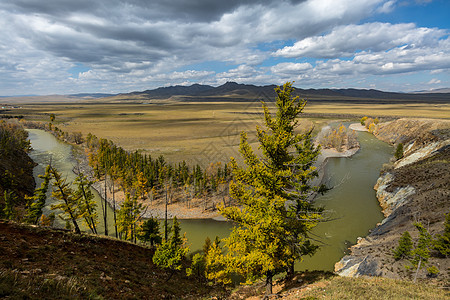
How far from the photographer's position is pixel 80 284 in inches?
496

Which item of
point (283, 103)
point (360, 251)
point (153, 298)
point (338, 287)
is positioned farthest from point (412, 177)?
point (153, 298)

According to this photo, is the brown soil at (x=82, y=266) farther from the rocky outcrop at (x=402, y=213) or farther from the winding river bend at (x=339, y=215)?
the rocky outcrop at (x=402, y=213)

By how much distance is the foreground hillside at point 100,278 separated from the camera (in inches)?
426

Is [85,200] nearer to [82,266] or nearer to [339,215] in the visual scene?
[82,266]

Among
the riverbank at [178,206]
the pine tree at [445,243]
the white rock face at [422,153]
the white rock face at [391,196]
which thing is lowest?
the riverbank at [178,206]

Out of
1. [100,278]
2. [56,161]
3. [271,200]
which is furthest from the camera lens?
[56,161]

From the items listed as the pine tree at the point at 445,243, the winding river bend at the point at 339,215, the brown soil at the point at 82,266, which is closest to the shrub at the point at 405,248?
the pine tree at the point at 445,243

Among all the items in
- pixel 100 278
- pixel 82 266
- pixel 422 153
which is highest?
pixel 422 153

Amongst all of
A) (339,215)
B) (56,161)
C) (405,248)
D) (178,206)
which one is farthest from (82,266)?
(56,161)

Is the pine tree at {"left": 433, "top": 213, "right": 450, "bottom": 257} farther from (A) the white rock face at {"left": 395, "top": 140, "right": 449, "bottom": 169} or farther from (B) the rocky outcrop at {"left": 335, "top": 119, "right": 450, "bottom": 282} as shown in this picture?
(A) the white rock face at {"left": 395, "top": 140, "right": 449, "bottom": 169}

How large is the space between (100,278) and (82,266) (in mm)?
2164

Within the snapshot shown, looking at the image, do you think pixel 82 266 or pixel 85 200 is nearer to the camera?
pixel 82 266

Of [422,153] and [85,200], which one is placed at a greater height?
[422,153]

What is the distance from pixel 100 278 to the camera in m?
15.7
